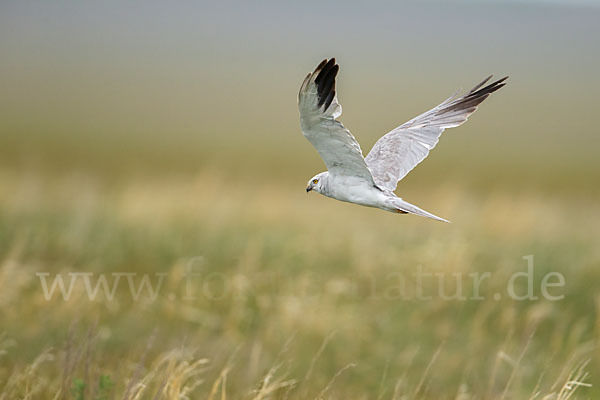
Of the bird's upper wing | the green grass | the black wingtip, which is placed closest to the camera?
the black wingtip

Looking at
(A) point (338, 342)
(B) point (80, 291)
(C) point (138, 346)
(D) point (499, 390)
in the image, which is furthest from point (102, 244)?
(D) point (499, 390)

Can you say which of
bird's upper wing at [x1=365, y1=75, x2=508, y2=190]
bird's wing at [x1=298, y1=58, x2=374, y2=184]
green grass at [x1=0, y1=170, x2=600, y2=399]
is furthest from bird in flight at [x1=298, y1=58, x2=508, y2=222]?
green grass at [x1=0, y1=170, x2=600, y2=399]

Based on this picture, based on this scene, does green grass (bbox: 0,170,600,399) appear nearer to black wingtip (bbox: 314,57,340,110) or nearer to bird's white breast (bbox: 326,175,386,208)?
bird's white breast (bbox: 326,175,386,208)

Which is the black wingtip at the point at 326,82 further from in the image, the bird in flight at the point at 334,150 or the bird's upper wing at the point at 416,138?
the bird's upper wing at the point at 416,138

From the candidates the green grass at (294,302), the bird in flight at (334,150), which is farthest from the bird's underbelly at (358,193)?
the green grass at (294,302)

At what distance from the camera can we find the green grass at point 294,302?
638cm

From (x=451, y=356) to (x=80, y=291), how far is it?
4.19 meters

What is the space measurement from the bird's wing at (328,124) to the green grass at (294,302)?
2666 mm

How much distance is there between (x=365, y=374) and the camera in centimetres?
666

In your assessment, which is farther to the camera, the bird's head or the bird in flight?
the bird's head

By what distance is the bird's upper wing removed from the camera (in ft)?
15.4

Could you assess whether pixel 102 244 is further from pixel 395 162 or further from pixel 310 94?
pixel 310 94

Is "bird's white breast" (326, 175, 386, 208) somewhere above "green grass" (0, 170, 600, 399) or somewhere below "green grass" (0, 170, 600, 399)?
above

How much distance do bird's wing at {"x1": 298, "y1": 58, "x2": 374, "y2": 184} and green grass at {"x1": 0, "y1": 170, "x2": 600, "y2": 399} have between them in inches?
105
